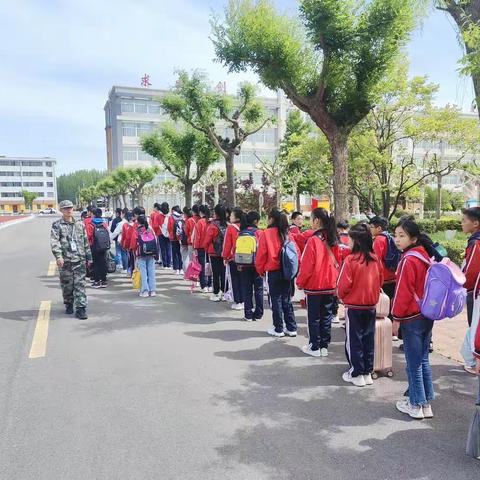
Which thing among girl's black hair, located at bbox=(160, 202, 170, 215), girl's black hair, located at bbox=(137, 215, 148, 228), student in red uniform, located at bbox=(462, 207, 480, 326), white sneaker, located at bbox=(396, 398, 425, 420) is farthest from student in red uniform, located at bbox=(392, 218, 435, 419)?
girl's black hair, located at bbox=(160, 202, 170, 215)

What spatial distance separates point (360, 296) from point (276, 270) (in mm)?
1876

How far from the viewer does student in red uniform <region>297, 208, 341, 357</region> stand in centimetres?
544

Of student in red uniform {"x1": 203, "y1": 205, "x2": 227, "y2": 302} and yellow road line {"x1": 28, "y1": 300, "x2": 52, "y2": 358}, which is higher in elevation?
student in red uniform {"x1": 203, "y1": 205, "x2": 227, "y2": 302}

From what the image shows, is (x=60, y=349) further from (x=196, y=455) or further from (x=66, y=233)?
(x=196, y=455)

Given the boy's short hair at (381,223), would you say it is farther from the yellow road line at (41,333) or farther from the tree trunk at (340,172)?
the yellow road line at (41,333)

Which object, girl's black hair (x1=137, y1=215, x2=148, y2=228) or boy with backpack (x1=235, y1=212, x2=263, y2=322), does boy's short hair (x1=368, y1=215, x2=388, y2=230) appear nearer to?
boy with backpack (x1=235, y1=212, x2=263, y2=322)

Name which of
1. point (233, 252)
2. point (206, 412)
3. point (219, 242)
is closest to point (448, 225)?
point (219, 242)

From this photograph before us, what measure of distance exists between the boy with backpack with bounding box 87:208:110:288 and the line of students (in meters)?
3.22

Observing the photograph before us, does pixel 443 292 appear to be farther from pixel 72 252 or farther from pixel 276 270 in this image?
pixel 72 252

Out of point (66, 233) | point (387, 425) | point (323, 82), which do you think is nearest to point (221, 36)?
point (323, 82)

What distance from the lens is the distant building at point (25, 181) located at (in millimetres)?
108375

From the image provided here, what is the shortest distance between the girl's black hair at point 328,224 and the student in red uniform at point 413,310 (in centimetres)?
147

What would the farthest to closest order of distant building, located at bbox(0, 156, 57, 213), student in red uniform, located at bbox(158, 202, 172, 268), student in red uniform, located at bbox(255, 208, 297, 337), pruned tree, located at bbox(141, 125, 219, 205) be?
1. distant building, located at bbox(0, 156, 57, 213)
2. pruned tree, located at bbox(141, 125, 219, 205)
3. student in red uniform, located at bbox(158, 202, 172, 268)
4. student in red uniform, located at bbox(255, 208, 297, 337)

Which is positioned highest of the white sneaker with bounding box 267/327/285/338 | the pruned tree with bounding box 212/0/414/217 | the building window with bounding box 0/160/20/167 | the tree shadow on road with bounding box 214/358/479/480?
the building window with bounding box 0/160/20/167
